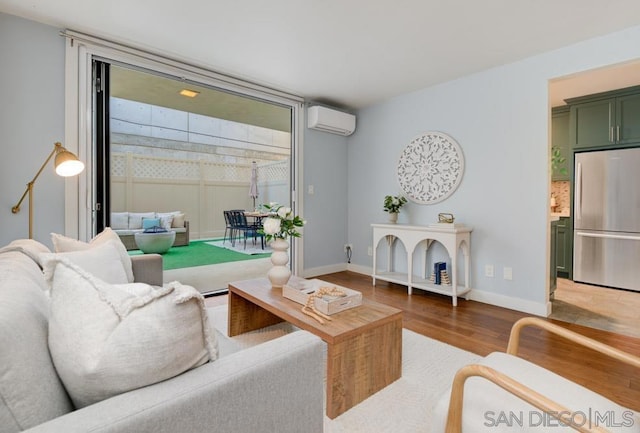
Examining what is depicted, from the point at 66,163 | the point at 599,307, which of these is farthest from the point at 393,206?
the point at 66,163

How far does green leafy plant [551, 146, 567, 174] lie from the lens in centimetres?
396

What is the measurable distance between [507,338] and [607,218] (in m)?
2.53

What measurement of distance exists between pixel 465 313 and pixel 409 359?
1.15 metres

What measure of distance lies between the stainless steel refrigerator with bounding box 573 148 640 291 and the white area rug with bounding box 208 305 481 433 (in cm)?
290

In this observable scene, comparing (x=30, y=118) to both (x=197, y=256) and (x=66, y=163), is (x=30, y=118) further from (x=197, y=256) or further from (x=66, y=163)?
(x=197, y=256)

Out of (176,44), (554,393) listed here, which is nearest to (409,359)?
(554,393)

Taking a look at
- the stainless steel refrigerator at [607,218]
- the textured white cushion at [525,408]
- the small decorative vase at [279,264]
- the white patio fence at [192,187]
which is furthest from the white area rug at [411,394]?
the white patio fence at [192,187]

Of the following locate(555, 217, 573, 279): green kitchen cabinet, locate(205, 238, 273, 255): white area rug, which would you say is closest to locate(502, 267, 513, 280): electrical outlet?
locate(555, 217, 573, 279): green kitchen cabinet

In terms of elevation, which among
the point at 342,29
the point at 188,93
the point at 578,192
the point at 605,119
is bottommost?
the point at 578,192

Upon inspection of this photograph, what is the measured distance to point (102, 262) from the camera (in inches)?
63.7

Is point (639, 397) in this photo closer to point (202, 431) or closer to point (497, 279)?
point (497, 279)

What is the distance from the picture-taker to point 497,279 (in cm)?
308

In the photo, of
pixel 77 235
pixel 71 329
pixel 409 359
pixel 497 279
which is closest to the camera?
pixel 71 329

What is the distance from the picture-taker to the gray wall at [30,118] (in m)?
2.26
